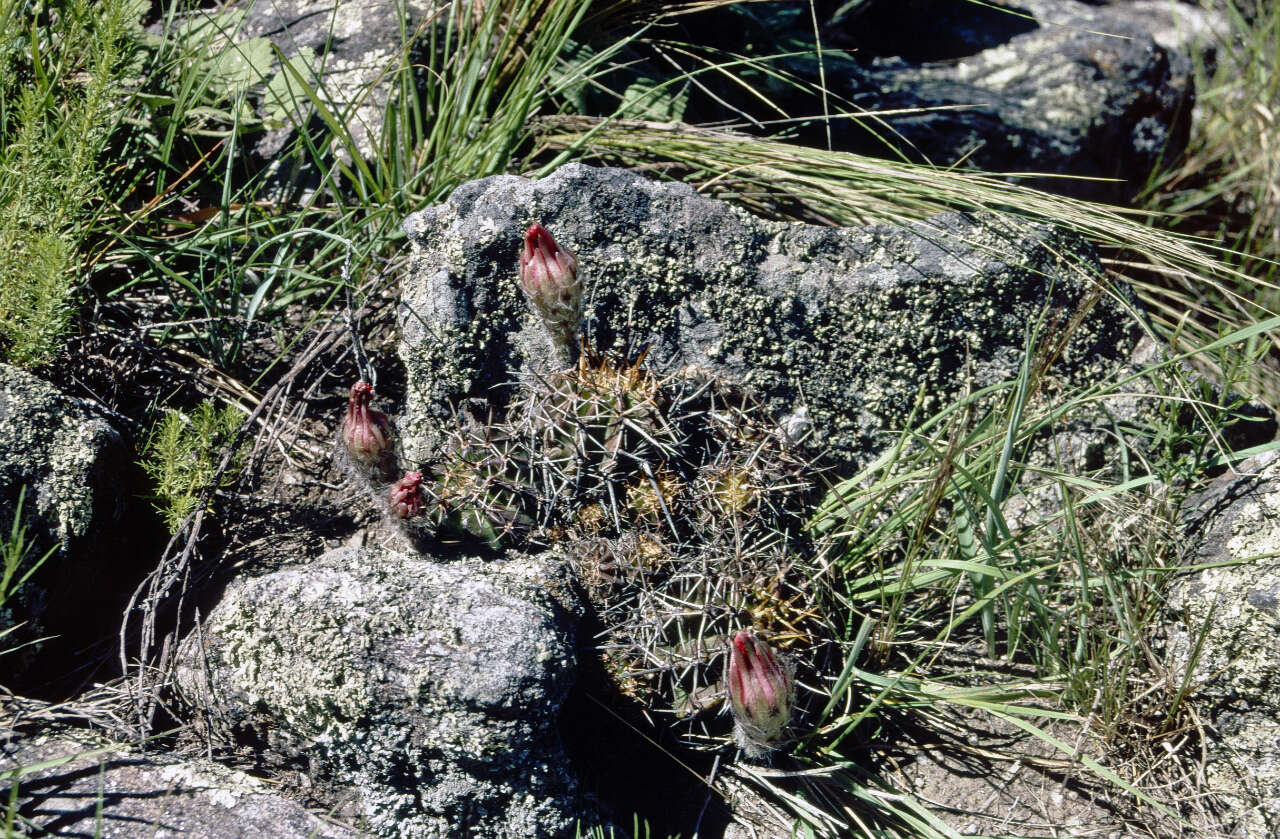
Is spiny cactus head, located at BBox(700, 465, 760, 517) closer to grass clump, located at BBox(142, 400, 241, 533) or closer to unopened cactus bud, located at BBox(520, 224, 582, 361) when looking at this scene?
unopened cactus bud, located at BBox(520, 224, 582, 361)

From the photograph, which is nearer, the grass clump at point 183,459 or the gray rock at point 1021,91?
the grass clump at point 183,459

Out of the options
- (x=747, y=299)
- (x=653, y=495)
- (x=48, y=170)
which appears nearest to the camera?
(x=653, y=495)

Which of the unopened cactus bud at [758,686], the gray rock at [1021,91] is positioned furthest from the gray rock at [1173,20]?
the unopened cactus bud at [758,686]

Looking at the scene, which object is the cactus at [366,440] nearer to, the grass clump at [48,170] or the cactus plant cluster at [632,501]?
the cactus plant cluster at [632,501]

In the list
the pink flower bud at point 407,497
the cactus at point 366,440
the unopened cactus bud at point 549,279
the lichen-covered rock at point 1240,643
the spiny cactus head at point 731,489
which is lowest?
the lichen-covered rock at point 1240,643

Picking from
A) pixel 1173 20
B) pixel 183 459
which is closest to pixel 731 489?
pixel 183 459

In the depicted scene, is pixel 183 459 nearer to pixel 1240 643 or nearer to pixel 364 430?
pixel 364 430
